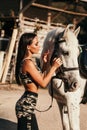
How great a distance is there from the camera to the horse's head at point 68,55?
5059mm

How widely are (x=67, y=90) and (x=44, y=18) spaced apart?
1176cm

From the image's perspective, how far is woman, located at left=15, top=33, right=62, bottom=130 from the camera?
436cm

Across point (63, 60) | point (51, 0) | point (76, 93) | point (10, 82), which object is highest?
point (51, 0)

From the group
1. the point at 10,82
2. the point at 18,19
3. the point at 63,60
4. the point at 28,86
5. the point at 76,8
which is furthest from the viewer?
the point at 76,8

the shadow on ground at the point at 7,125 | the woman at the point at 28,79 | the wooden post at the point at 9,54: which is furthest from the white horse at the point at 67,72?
the wooden post at the point at 9,54

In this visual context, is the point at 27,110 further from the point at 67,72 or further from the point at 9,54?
the point at 9,54

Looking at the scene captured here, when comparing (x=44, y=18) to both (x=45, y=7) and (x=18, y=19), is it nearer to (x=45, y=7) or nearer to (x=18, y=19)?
(x=45, y=7)

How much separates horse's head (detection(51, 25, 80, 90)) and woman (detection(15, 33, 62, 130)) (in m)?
0.56

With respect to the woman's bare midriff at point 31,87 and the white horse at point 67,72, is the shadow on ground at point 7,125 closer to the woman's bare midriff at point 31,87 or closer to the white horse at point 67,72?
the white horse at point 67,72

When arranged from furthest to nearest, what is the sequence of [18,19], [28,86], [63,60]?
1. [18,19]
2. [63,60]
3. [28,86]

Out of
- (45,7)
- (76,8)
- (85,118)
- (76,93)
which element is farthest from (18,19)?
(76,93)

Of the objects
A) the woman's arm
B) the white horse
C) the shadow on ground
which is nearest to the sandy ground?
the shadow on ground

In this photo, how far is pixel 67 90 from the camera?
17.2 ft

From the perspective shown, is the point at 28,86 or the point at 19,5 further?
the point at 19,5
